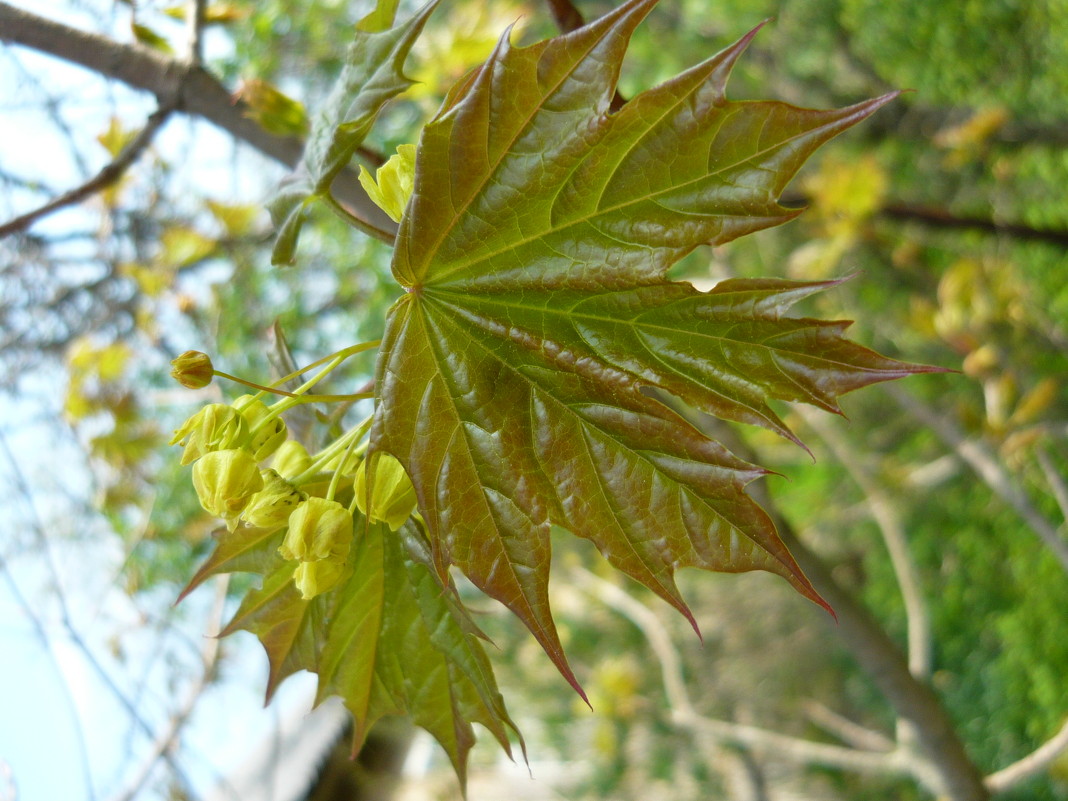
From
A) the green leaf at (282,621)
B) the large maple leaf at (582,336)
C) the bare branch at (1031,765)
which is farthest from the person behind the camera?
the bare branch at (1031,765)

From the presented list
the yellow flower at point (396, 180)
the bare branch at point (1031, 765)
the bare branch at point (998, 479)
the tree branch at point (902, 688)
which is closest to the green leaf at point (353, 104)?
the yellow flower at point (396, 180)

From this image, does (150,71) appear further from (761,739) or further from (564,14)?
(761,739)

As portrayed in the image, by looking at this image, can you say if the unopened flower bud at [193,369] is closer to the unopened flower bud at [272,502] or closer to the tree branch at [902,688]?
the unopened flower bud at [272,502]

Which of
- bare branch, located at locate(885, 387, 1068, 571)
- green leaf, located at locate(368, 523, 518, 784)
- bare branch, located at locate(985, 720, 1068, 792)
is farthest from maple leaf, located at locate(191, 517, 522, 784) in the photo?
bare branch, located at locate(885, 387, 1068, 571)

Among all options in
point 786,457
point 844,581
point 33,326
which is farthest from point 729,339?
point 844,581

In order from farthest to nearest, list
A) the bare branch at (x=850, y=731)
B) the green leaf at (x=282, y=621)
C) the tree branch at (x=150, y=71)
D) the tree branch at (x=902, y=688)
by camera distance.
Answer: the bare branch at (x=850, y=731), the tree branch at (x=902, y=688), the tree branch at (x=150, y=71), the green leaf at (x=282, y=621)

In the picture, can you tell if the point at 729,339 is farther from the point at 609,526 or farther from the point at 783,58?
the point at 783,58
